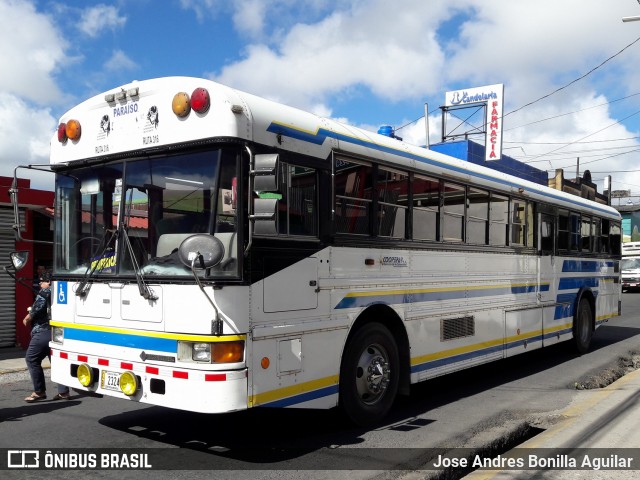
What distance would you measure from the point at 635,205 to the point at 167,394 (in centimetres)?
8119

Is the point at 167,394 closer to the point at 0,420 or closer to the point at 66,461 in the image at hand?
the point at 66,461

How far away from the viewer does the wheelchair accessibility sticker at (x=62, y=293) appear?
5.71m

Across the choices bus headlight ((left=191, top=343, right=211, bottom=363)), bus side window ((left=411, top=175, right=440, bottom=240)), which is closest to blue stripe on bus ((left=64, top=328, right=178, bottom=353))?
bus headlight ((left=191, top=343, right=211, bottom=363))

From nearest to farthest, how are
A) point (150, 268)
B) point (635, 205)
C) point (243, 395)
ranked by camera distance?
point (243, 395) → point (150, 268) → point (635, 205)

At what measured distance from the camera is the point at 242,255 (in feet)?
15.5

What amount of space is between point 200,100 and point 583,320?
906cm

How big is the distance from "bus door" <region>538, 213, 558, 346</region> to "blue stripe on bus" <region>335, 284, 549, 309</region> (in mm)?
937

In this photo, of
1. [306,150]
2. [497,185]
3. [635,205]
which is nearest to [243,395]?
[306,150]

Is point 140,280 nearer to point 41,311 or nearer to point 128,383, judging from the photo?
point 128,383

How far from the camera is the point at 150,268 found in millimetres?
5016

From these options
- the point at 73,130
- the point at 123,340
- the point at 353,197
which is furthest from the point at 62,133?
the point at 353,197

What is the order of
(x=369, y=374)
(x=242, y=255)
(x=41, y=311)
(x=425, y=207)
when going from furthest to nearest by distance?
(x=41, y=311) < (x=425, y=207) < (x=369, y=374) < (x=242, y=255)

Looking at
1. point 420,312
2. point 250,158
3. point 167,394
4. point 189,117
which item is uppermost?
point 189,117

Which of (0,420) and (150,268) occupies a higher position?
(150,268)
